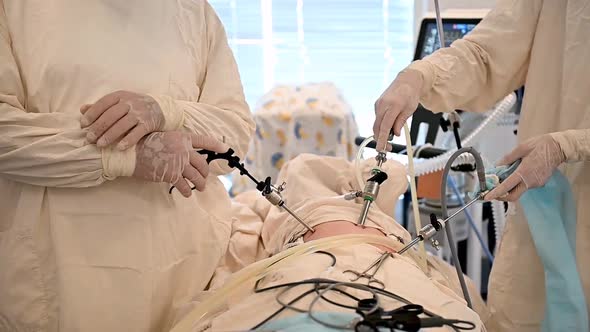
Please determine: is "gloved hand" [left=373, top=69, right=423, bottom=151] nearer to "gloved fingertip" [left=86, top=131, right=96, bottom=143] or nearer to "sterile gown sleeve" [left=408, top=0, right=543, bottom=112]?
"sterile gown sleeve" [left=408, top=0, right=543, bottom=112]

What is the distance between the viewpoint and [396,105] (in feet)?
4.81

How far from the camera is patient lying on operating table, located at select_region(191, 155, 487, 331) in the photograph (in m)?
1.08

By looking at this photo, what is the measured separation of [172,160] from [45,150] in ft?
0.81

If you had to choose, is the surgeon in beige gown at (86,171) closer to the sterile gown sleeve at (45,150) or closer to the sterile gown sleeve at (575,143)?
the sterile gown sleeve at (45,150)

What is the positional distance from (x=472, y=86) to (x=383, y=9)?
2.10m

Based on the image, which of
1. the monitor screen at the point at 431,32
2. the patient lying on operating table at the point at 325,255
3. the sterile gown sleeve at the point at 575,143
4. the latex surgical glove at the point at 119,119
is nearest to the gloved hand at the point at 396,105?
the patient lying on operating table at the point at 325,255

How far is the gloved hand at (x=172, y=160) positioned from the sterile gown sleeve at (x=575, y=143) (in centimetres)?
79

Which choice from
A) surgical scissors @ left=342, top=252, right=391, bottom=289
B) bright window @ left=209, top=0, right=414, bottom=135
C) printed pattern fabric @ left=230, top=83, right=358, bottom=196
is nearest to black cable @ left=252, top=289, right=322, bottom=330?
surgical scissors @ left=342, top=252, right=391, bottom=289

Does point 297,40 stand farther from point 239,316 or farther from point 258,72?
point 239,316

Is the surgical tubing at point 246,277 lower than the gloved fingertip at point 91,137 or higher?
lower

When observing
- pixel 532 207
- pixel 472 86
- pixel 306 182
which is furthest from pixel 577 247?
pixel 306 182

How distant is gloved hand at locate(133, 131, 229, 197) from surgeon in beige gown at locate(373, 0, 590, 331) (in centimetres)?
46

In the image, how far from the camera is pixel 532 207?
147 centimetres

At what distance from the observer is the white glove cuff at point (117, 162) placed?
1.22 metres
